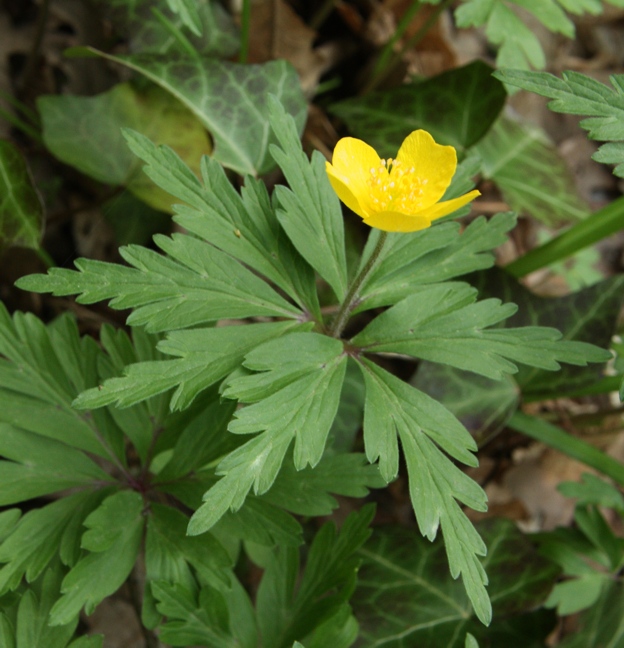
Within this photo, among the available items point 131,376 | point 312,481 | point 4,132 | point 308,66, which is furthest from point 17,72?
point 312,481

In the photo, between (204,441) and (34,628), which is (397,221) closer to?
(204,441)

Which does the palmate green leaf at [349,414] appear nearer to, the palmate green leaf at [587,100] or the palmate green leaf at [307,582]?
the palmate green leaf at [307,582]

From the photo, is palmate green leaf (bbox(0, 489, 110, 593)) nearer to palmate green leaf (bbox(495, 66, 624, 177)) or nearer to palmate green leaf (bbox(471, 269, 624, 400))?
palmate green leaf (bbox(495, 66, 624, 177))

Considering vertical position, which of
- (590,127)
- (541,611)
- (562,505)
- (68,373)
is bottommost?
(562,505)

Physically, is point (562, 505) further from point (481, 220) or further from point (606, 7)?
point (606, 7)

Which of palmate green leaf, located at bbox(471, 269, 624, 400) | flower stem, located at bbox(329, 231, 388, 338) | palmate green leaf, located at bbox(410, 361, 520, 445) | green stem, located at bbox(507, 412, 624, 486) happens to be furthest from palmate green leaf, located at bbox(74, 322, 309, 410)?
green stem, located at bbox(507, 412, 624, 486)

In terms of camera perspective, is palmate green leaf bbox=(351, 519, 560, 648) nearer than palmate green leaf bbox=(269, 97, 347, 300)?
No
